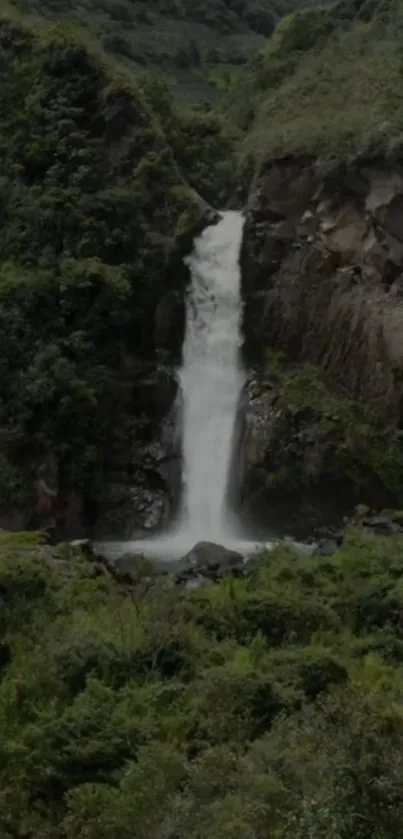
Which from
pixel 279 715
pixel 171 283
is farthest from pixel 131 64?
pixel 279 715

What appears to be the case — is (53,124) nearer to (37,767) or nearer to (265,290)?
(265,290)

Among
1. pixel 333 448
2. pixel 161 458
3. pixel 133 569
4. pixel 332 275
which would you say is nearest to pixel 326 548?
pixel 333 448

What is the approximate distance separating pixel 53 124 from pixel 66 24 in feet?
13.5

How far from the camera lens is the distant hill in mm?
45688

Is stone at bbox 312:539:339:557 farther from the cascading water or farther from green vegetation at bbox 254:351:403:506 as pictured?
green vegetation at bbox 254:351:403:506

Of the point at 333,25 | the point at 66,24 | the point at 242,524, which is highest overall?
the point at 333,25

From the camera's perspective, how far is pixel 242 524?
2525cm

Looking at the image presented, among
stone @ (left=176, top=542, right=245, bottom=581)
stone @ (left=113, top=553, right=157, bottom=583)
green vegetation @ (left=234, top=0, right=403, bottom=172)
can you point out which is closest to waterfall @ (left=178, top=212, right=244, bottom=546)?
green vegetation @ (left=234, top=0, right=403, bottom=172)

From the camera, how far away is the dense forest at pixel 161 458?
9734 mm

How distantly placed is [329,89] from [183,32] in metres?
24.4

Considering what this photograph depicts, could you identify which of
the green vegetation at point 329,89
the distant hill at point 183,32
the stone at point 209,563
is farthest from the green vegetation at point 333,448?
the distant hill at point 183,32

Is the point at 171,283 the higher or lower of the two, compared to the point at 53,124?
lower

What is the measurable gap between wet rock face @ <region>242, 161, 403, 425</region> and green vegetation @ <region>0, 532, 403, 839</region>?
8.56 metres

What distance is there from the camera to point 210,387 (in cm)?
2703
